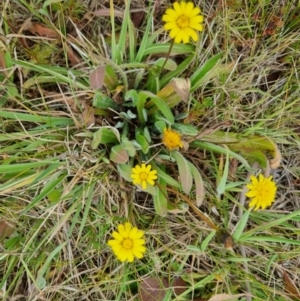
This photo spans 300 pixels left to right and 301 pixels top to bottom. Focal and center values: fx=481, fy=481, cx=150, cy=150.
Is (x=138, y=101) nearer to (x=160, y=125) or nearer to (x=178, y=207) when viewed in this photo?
(x=160, y=125)

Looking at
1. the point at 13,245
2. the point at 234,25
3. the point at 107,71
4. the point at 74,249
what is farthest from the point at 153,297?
the point at 234,25

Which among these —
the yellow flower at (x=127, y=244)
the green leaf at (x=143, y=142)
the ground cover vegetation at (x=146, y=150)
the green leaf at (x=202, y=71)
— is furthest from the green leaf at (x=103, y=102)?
the yellow flower at (x=127, y=244)

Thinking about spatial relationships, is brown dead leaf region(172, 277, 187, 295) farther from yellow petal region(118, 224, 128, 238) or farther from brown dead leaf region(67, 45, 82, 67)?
brown dead leaf region(67, 45, 82, 67)

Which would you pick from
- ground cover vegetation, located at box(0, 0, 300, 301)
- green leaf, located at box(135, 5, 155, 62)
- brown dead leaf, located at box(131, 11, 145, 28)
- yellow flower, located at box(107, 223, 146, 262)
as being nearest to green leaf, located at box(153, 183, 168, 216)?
ground cover vegetation, located at box(0, 0, 300, 301)

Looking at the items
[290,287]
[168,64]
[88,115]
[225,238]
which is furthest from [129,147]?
[290,287]

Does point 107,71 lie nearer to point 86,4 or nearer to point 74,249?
point 86,4

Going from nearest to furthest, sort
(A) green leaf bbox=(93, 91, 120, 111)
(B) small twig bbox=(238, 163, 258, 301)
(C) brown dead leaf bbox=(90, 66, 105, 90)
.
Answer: (C) brown dead leaf bbox=(90, 66, 105, 90), (A) green leaf bbox=(93, 91, 120, 111), (B) small twig bbox=(238, 163, 258, 301)
